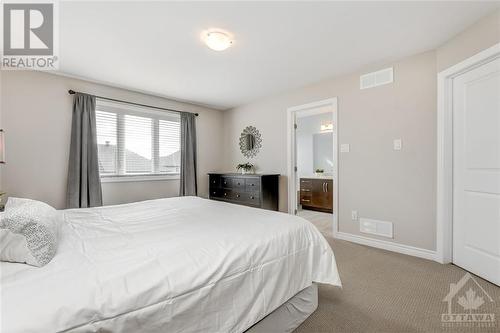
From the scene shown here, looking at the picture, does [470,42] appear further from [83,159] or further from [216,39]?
[83,159]

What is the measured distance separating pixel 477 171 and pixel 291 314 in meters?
2.30

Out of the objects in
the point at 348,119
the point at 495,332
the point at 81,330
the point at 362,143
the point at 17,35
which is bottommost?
the point at 495,332

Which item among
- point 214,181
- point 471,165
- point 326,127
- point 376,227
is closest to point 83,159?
point 214,181

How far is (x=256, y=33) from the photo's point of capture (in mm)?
2410

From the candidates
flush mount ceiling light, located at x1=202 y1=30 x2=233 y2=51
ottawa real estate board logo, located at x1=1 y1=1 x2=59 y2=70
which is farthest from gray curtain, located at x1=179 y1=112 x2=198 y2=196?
flush mount ceiling light, located at x1=202 y1=30 x2=233 y2=51

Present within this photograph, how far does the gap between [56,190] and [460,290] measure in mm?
4764

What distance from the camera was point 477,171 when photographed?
7.78ft

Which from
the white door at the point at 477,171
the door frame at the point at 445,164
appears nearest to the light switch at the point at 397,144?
the door frame at the point at 445,164

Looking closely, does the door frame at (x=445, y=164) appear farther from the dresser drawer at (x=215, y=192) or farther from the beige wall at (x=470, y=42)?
the dresser drawer at (x=215, y=192)

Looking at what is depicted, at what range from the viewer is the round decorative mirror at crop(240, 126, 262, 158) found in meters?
4.82

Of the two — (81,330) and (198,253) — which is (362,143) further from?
(81,330)

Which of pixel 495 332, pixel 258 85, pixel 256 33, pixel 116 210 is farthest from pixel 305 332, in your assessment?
pixel 258 85

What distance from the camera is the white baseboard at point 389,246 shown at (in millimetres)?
2822

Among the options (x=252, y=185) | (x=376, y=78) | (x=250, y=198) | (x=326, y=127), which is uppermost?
(x=376, y=78)
